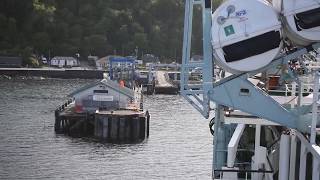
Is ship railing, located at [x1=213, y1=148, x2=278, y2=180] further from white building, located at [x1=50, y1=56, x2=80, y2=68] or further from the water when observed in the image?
white building, located at [x1=50, y1=56, x2=80, y2=68]

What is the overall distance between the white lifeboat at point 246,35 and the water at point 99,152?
23.6 m

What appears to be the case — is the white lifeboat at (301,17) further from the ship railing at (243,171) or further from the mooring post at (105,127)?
the mooring post at (105,127)

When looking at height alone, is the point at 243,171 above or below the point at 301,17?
below

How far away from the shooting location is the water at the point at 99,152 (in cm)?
3491

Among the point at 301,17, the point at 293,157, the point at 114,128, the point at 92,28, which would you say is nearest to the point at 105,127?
the point at 114,128

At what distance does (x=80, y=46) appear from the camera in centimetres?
14262

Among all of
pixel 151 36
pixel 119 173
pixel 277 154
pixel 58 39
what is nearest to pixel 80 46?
pixel 58 39

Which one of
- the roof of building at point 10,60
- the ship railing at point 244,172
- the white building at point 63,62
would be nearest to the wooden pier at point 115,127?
the ship railing at point 244,172

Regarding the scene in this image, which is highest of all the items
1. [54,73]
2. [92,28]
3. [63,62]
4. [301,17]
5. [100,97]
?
[92,28]

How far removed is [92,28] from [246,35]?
13701 centimetres

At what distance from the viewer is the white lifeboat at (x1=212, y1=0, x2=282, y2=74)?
10672mm

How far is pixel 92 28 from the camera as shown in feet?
479

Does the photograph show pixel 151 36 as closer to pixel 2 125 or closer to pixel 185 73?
pixel 2 125

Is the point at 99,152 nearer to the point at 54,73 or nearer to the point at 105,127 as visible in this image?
the point at 105,127
